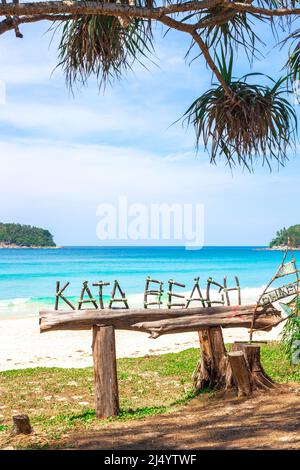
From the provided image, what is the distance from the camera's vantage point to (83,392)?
7.98 m

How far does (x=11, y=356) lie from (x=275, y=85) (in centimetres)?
879

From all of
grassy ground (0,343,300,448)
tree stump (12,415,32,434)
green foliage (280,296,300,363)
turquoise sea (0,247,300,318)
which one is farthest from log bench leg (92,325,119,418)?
turquoise sea (0,247,300,318)

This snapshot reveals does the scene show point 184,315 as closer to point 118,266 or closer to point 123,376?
point 123,376

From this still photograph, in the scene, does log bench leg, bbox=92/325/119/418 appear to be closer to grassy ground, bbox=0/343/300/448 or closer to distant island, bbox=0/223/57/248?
grassy ground, bbox=0/343/300/448

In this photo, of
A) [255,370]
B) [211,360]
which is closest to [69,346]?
[211,360]

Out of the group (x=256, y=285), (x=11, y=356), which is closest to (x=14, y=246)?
(x=256, y=285)

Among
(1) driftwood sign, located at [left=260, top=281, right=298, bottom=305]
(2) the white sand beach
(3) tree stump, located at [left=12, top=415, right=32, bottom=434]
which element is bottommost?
(2) the white sand beach

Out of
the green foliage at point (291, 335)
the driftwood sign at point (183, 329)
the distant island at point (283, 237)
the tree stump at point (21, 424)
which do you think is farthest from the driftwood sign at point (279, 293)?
the distant island at point (283, 237)

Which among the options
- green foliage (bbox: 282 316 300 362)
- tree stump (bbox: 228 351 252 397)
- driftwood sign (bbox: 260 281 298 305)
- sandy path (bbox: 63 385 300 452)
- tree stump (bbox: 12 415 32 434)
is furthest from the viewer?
green foliage (bbox: 282 316 300 362)

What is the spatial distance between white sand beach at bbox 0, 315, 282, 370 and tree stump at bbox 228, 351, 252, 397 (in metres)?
4.93

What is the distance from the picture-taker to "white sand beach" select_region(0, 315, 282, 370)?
36.1ft

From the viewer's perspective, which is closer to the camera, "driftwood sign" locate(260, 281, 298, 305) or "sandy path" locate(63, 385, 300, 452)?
"sandy path" locate(63, 385, 300, 452)

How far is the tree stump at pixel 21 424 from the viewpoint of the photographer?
199 inches

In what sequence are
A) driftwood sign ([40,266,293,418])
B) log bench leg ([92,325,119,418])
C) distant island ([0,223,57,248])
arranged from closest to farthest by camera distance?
1. driftwood sign ([40,266,293,418])
2. log bench leg ([92,325,119,418])
3. distant island ([0,223,57,248])
